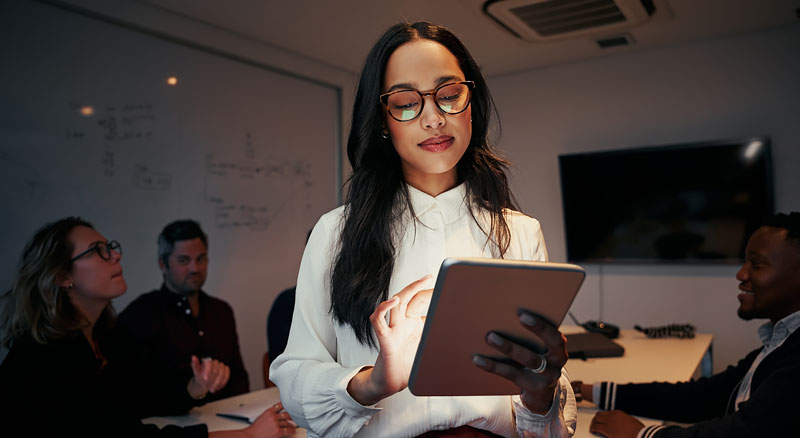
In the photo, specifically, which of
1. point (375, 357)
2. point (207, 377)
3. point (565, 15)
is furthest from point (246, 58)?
point (375, 357)

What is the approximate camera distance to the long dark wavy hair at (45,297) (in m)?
1.78

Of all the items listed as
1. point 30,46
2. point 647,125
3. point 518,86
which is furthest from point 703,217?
point 30,46

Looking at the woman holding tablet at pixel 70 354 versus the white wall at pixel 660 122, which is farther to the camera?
the white wall at pixel 660 122

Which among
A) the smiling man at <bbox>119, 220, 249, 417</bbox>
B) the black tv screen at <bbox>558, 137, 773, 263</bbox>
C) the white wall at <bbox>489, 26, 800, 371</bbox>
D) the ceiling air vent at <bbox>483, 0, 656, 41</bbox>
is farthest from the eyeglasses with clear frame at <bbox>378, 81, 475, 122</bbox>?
the white wall at <bbox>489, 26, 800, 371</bbox>

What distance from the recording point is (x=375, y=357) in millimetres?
1013

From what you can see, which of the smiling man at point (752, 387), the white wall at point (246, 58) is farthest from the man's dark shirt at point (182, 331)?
the smiling man at point (752, 387)

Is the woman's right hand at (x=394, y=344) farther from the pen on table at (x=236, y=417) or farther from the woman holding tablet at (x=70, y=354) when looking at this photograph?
the pen on table at (x=236, y=417)

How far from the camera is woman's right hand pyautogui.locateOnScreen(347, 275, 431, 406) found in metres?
0.85

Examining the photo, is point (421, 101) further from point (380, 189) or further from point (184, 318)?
point (184, 318)

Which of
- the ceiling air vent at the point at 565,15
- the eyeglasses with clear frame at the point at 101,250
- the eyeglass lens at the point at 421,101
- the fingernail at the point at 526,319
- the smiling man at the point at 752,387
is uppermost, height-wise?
the ceiling air vent at the point at 565,15

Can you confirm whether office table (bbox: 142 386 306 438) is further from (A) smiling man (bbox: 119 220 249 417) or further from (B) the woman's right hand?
(B) the woman's right hand

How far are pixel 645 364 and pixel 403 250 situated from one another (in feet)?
6.22

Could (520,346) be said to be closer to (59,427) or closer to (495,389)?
(495,389)

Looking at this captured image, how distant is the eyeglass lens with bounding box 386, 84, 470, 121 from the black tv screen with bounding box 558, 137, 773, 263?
12.1 ft
